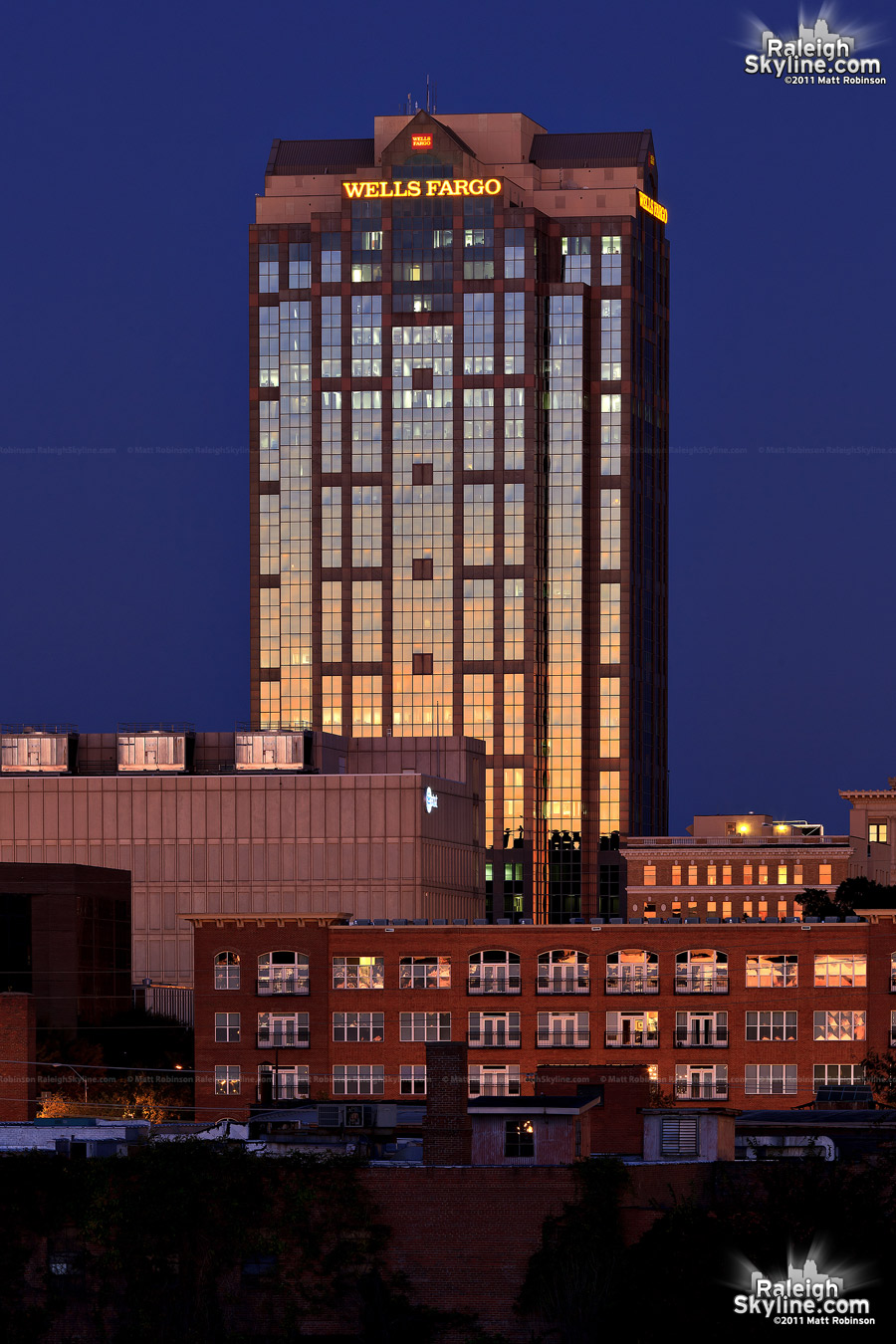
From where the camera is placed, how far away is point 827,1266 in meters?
84.0

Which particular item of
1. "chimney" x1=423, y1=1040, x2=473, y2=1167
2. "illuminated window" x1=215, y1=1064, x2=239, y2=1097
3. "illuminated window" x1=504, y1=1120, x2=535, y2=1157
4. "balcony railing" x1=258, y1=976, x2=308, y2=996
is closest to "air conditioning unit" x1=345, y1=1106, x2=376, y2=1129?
"chimney" x1=423, y1=1040, x2=473, y2=1167

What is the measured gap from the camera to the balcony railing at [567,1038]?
164 m

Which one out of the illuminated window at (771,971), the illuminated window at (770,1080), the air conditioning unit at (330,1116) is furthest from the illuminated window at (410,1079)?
the air conditioning unit at (330,1116)

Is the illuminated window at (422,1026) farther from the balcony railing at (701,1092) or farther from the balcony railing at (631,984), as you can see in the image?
the balcony railing at (701,1092)

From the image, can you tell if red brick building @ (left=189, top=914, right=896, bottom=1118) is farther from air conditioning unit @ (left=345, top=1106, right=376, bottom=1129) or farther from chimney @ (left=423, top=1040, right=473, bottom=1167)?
chimney @ (left=423, top=1040, right=473, bottom=1167)

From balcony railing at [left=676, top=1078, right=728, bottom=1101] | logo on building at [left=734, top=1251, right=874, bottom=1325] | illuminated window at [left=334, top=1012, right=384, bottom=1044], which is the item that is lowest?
balcony railing at [left=676, top=1078, right=728, bottom=1101]

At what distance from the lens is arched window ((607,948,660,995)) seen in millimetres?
163750

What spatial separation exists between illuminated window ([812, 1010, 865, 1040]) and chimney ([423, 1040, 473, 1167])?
71506 mm

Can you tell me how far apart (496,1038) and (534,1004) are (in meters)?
3.24

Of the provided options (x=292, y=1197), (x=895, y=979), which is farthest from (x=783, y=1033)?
(x=292, y=1197)

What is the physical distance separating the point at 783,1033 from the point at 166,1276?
78008 mm

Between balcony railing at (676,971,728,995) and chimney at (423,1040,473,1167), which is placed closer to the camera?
chimney at (423,1040,473,1167)

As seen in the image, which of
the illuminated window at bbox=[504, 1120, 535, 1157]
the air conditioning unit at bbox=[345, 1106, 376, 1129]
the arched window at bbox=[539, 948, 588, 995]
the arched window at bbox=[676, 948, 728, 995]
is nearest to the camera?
the illuminated window at bbox=[504, 1120, 535, 1157]

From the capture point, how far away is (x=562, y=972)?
165 meters
